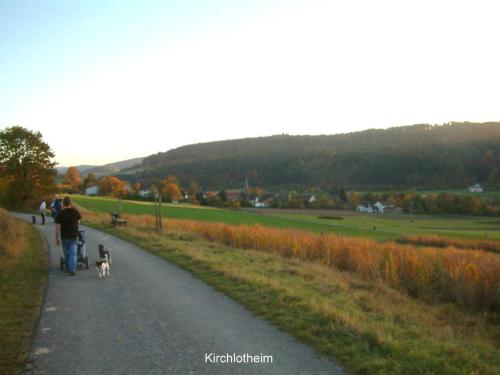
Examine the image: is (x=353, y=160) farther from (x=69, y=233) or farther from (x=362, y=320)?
(x=362, y=320)

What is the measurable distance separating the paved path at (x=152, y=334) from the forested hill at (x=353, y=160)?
98.7 meters

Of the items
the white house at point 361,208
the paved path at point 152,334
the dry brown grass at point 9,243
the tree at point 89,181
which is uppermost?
the tree at point 89,181

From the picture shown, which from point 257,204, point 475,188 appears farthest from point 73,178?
point 475,188

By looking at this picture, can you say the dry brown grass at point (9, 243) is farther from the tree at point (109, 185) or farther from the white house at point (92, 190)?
the white house at point (92, 190)

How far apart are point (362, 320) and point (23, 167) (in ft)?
151

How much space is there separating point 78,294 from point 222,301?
3.09 m

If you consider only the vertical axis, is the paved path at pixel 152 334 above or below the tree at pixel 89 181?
below

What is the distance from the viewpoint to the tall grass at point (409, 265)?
39.2 feet

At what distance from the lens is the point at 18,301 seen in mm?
8023

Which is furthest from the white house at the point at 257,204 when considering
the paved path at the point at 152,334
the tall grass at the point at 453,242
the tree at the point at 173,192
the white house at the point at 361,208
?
the paved path at the point at 152,334

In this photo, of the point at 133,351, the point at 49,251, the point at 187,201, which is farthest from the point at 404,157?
the point at 133,351

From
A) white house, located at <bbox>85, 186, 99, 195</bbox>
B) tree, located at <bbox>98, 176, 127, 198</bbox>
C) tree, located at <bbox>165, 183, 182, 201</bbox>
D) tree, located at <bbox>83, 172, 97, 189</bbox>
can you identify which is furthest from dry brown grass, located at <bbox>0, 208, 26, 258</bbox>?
tree, located at <bbox>83, 172, 97, 189</bbox>

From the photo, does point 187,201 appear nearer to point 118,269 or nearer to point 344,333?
point 118,269

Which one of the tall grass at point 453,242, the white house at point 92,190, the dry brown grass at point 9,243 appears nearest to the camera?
the dry brown grass at point 9,243
